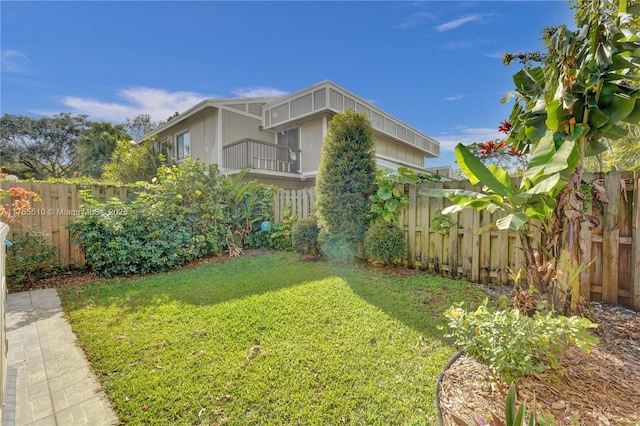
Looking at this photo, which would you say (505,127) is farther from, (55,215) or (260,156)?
(260,156)

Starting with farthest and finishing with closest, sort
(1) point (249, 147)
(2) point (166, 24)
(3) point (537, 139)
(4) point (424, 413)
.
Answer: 1. (1) point (249, 147)
2. (2) point (166, 24)
3. (3) point (537, 139)
4. (4) point (424, 413)

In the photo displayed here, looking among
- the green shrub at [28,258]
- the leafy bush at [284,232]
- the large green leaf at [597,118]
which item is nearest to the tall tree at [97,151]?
the green shrub at [28,258]

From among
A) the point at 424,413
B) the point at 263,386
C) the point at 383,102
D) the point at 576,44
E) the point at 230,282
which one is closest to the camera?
the point at 424,413

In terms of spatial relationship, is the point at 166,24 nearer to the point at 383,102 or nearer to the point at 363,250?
the point at 363,250

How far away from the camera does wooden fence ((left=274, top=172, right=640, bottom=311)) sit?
356cm

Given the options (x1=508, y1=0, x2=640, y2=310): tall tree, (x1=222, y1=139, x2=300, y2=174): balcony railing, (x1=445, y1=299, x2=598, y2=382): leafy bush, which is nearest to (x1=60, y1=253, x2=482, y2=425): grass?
(x1=445, y1=299, x2=598, y2=382): leafy bush

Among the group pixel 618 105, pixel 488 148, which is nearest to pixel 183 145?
pixel 488 148

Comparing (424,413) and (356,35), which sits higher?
(356,35)

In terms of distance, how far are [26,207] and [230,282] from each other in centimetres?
416

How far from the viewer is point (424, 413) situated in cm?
182

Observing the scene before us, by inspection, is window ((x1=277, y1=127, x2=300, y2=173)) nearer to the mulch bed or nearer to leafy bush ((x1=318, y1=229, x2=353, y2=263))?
leafy bush ((x1=318, y1=229, x2=353, y2=263))

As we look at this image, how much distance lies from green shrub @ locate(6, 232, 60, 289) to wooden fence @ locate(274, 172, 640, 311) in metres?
7.21

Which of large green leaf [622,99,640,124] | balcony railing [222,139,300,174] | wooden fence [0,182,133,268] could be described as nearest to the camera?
large green leaf [622,99,640,124]

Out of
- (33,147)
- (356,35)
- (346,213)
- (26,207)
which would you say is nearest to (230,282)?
(346,213)
